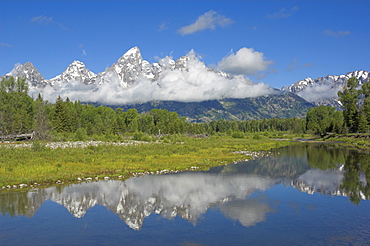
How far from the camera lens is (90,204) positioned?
78.9 ft

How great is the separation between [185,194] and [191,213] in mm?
5394

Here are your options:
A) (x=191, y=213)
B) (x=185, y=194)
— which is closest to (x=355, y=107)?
(x=185, y=194)

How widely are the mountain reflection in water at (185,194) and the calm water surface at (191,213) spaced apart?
8 cm

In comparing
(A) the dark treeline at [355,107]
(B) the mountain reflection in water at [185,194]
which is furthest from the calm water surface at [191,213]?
(A) the dark treeline at [355,107]

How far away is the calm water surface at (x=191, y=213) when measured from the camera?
55.8 ft

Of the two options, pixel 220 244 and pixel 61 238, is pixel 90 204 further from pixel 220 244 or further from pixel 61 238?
pixel 220 244

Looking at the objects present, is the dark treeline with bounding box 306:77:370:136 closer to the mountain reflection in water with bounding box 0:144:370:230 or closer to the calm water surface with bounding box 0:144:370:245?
the mountain reflection in water with bounding box 0:144:370:230

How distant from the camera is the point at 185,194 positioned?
27203 millimetres

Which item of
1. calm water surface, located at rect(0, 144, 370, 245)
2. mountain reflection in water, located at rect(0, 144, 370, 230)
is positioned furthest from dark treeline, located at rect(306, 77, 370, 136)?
calm water surface, located at rect(0, 144, 370, 245)

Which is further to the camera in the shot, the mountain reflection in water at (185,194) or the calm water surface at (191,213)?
the mountain reflection in water at (185,194)

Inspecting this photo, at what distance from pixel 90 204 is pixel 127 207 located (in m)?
3.29

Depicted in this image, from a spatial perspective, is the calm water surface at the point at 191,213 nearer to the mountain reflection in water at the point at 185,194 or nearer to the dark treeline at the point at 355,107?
the mountain reflection in water at the point at 185,194

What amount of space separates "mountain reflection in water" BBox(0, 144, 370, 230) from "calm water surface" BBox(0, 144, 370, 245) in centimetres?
8

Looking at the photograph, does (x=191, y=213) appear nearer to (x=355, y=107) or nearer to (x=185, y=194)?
(x=185, y=194)
